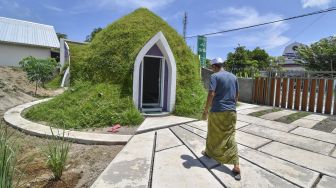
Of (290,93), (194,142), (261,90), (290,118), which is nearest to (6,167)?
(194,142)

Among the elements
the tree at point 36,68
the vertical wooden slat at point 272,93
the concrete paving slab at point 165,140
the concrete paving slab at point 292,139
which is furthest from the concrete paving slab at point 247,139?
the tree at point 36,68

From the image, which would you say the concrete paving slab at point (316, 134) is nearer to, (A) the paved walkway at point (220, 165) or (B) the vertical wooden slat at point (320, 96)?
(A) the paved walkway at point (220, 165)

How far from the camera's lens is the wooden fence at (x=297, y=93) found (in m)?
9.27

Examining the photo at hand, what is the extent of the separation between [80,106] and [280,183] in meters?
6.01

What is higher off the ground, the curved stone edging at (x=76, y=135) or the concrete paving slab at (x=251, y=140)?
the concrete paving slab at (x=251, y=140)

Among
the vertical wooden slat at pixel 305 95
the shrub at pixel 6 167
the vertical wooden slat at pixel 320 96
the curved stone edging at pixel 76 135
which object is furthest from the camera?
the vertical wooden slat at pixel 305 95

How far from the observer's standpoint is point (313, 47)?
22.7 m

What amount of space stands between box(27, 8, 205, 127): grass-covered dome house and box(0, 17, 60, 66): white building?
1648cm

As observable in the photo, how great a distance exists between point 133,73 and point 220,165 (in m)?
4.61

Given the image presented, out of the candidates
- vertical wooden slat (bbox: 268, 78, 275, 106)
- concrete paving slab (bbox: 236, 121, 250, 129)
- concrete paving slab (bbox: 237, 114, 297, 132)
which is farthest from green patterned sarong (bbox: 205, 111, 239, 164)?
vertical wooden slat (bbox: 268, 78, 275, 106)

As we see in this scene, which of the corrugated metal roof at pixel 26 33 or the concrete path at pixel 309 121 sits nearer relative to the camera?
the concrete path at pixel 309 121

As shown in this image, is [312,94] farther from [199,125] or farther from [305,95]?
[199,125]

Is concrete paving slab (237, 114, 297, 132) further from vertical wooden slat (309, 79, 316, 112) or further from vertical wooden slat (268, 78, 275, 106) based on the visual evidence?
vertical wooden slat (268, 78, 275, 106)

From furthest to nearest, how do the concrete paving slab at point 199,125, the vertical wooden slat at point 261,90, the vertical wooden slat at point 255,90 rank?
the vertical wooden slat at point 255,90 < the vertical wooden slat at point 261,90 < the concrete paving slab at point 199,125
